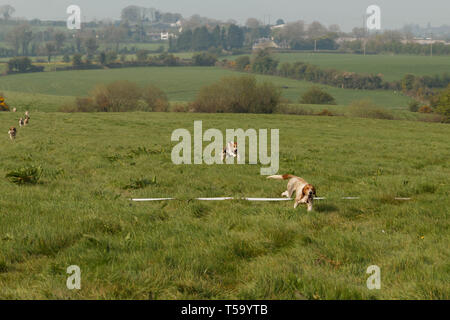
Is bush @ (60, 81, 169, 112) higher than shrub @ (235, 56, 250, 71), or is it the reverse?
shrub @ (235, 56, 250, 71)

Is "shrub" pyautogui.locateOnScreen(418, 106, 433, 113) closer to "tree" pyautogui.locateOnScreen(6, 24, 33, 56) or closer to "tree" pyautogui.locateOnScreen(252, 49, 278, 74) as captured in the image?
"tree" pyautogui.locateOnScreen(252, 49, 278, 74)

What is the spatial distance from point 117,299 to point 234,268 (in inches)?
72.6

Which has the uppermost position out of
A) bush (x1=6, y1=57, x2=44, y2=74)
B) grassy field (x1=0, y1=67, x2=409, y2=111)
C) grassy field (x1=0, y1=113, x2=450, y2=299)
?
bush (x1=6, y1=57, x2=44, y2=74)

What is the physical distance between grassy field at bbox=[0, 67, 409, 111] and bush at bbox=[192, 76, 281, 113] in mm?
29087

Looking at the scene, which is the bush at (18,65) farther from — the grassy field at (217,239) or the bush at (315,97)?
the grassy field at (217,239)

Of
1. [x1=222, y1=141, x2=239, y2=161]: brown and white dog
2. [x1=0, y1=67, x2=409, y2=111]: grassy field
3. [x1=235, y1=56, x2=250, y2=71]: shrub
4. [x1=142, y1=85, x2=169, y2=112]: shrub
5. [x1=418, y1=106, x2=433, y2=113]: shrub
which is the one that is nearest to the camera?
[x1=222, y1=141, x2=239, y2=161]: brown and white dog

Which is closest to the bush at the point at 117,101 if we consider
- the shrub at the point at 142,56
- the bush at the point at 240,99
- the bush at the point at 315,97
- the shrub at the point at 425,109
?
the bush at the point at 240,99

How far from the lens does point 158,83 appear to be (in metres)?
115

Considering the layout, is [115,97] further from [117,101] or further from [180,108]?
[180,108]

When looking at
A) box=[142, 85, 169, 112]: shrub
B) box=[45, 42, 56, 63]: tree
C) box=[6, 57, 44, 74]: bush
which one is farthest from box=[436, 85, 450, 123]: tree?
box=[45, 42, 56, 63]: tree

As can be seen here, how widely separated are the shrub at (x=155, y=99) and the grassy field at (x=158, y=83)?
93.4 ft

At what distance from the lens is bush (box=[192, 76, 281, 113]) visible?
63656mm

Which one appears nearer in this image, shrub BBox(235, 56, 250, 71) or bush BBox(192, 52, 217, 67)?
shrub BBox(235, 56, 250, 71)
